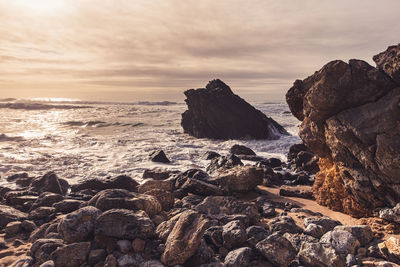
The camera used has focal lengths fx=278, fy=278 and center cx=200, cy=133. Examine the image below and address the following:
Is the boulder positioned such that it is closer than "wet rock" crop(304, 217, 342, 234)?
No

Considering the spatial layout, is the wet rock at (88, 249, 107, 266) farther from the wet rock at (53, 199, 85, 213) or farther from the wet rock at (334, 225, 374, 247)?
the wet rock at (334, 225, 374, 247)

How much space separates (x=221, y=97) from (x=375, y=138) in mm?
21585

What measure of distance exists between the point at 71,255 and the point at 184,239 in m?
1.81

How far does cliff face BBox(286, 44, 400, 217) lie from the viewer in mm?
6047

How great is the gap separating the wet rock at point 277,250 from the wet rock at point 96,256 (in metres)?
2.50

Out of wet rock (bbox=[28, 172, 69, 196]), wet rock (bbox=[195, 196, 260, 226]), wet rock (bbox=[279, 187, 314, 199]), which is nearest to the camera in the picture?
wet rock (bbox=[195, 196, 260, 226])

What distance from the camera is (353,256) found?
14.4ft

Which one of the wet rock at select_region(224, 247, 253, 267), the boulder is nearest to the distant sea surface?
the boulder

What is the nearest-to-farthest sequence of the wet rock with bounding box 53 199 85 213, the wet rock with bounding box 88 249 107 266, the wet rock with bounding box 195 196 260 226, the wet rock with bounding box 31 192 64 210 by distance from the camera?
the wet rock with bounding box 88 249 107 266, the wet rock with bounding box 195 196 260 226, the wet rock with bounding box 53 199 85 213, the wet rock with bounding box 31 192 64 210

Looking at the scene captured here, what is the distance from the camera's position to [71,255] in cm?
442

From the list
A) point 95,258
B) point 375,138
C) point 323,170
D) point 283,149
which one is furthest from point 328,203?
point 283,149

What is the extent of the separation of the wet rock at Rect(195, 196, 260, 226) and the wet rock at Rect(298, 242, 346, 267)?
1921 mm

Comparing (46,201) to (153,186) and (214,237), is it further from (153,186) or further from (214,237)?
(214,237)

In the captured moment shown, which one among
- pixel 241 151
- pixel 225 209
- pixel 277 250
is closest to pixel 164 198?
pixel 225 209
